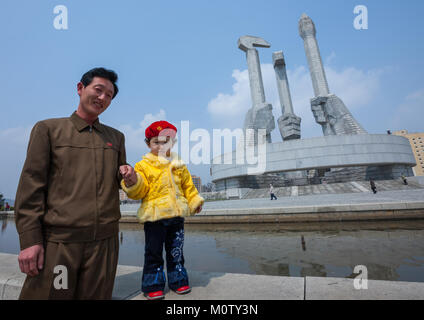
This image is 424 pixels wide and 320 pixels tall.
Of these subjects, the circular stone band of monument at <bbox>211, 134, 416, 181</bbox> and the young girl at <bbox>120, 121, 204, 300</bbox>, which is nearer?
the young girl at <bbox>120, 121, 204, 300</bbox>

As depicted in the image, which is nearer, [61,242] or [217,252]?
[61,242]

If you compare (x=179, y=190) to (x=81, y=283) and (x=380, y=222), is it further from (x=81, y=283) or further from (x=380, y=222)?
(x=380, y=222)

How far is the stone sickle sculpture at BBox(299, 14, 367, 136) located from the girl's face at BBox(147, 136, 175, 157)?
3779 centimetres

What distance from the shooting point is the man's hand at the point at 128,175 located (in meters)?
1.64

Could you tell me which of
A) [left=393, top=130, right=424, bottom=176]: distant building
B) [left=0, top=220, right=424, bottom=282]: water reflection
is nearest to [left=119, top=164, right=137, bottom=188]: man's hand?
[left=0, top=220, right=424, bottom=282]: water reflection

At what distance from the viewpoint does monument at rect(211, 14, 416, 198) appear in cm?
3009

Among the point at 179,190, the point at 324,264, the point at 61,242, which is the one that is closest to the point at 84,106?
the point at 61,242

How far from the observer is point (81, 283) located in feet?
4.66

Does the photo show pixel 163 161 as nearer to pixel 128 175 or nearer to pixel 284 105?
pixel 128 175

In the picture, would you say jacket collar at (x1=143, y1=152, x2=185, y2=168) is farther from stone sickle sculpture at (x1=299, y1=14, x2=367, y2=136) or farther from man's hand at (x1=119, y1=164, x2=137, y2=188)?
stone sickle sculpture at (x1=299, y1=14, x2=367, y2=136)

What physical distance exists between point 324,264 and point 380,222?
5.05 metres
